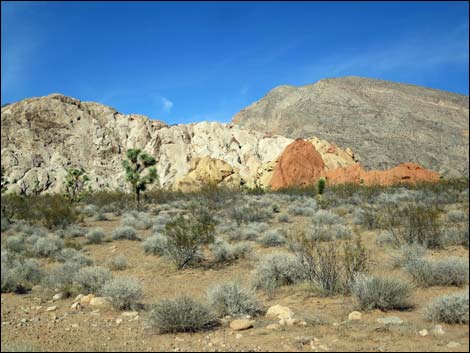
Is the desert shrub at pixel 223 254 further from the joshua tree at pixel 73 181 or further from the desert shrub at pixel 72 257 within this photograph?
the joshua tree at pixel 73 181

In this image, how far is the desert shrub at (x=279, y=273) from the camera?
8.89 metres

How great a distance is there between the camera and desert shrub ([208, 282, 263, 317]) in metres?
6.90

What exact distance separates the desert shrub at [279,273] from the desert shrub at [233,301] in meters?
1.68

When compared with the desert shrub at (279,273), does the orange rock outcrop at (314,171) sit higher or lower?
higher

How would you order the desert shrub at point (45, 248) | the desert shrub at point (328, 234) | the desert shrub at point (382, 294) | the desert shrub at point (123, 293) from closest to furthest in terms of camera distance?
the desert shrub at point (382, 294), the desert shrub at point (123, 293), the desert shrub at point (45, 248), the desert shrub at point (328, 234)

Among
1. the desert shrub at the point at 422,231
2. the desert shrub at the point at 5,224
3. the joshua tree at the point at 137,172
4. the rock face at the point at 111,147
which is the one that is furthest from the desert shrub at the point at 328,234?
the rock face at the point at 111,147

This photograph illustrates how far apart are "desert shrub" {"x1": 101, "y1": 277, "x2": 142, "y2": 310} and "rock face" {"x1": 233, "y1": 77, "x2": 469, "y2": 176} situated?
7734cm

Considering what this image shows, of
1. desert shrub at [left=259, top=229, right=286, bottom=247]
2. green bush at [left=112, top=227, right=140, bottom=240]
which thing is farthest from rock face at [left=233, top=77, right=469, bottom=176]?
desert shrub at [left=259, top=229, right=286, bottom=247]

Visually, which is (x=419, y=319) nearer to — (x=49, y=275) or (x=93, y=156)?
(x=49, y=275)

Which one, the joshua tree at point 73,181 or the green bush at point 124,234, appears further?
the joshua tree at point 73,181

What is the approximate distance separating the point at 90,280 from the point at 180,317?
3856 millimetres

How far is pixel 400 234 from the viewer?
39.6 feet

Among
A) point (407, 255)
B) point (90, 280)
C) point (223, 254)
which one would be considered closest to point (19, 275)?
point (90, 280)

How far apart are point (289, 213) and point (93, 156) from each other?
189 ft
